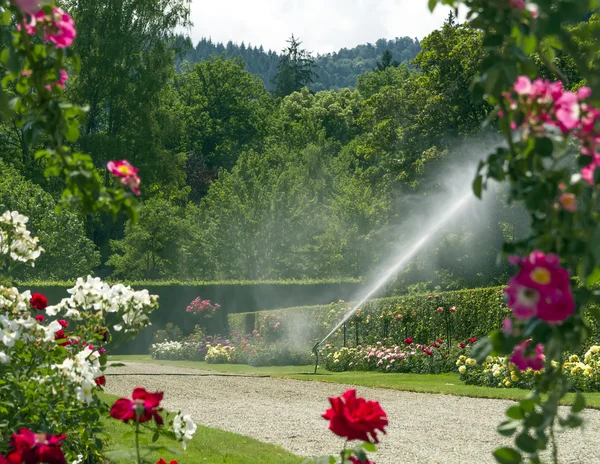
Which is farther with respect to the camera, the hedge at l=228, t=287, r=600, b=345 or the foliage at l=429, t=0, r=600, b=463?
the hedge at l=228, t=287, r=600, b=345

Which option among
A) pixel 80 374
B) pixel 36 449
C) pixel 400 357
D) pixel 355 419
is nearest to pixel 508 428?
pixel 355 419

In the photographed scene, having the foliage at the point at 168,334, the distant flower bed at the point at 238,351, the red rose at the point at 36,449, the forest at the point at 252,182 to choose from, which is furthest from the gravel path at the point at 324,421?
the forest at the point at 252,182

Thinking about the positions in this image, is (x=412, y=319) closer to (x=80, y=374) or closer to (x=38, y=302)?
(x=38, y=302)

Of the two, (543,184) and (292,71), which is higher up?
(292,71)

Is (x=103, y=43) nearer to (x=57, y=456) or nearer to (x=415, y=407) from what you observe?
(x=415, y=407)

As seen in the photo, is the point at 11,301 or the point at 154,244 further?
the point at 154,244

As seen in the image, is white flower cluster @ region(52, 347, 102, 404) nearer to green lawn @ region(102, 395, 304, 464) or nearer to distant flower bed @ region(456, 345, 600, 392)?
green lawn @ region(102, 395, 304, 464)

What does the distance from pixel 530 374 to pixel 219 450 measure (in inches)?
180

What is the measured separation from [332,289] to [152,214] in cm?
970

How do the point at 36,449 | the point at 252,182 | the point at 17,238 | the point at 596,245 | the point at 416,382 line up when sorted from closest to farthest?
the point at 596,245, the point at 36,449, the point at 17,238, the point at 416,382, the point at 252,182

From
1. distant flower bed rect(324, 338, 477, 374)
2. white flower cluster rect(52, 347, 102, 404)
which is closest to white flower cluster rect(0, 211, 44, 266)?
white flower cluster rect(52, 347, 102, 404)

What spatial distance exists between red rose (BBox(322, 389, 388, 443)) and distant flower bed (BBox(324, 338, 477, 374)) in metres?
10.4

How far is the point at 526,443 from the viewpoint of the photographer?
59.6 inches

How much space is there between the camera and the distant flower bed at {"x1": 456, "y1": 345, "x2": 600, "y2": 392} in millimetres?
9477
